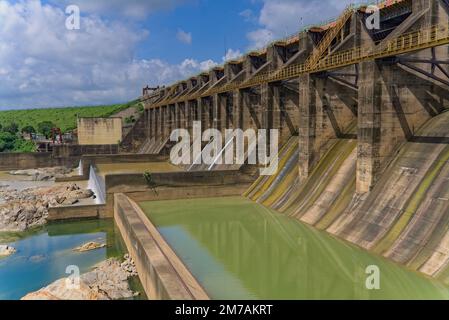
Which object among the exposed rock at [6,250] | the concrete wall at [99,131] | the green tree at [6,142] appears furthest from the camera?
the green tree at [6,142]

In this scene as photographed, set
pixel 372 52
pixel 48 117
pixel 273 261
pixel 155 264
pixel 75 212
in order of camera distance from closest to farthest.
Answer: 1. pixel 155 264
2. pixel 273 261
3. pixel 372 52
4. pixel 75 212
5. pixel 48 117

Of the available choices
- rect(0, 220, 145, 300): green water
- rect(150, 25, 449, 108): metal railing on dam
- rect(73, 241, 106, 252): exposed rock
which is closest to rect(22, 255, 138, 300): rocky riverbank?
rect(0, 220, 145, 300): green water

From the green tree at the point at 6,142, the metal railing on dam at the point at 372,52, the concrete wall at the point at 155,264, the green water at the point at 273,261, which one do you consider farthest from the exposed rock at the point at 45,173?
the concrete wall at the point at 155,264

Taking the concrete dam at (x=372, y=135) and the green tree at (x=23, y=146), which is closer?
the concrete dam at (x=372, y=135)

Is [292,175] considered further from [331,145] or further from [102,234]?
[102,234]

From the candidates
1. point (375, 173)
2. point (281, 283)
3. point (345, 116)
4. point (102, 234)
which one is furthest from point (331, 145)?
point (102, 234)

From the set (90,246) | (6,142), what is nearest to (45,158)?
(6,142)

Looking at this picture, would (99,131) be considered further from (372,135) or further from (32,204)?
(372,135)

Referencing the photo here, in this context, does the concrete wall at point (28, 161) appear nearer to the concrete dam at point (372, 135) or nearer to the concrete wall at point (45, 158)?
the concrete wall at point (45, 158)
